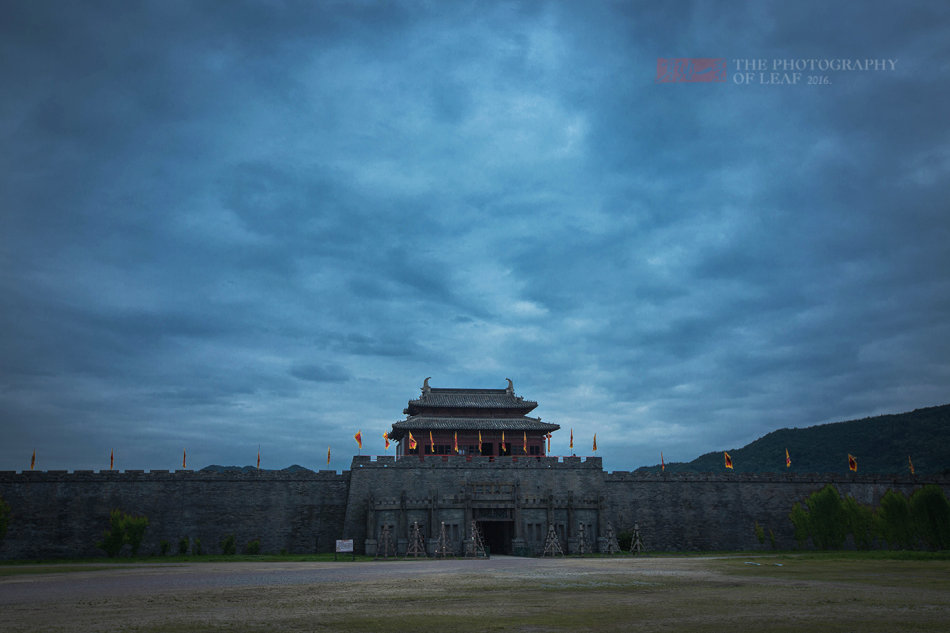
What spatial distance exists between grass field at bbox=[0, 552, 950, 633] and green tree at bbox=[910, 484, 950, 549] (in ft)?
89.3

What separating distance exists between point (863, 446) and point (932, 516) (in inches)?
3868

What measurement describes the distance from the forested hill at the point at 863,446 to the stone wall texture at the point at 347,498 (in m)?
54.6


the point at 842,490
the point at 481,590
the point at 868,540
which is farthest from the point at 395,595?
the point at 842,490

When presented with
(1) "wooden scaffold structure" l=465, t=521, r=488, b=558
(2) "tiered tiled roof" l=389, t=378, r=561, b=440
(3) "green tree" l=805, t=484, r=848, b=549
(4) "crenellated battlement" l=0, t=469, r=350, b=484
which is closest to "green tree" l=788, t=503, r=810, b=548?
(3) "green tree" l=805, t=484, r=848, b=549

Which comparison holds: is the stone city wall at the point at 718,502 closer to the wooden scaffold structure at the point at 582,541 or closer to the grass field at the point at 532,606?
the wooden scaffold structure at the point at 582,541

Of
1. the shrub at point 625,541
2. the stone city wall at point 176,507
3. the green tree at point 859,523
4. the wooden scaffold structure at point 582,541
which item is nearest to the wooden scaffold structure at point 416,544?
the stone city wall at point 176,507

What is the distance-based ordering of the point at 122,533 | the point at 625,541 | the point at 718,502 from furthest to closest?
1. the point at 718,502
2. the point at 625,541
3. the point at 122,533

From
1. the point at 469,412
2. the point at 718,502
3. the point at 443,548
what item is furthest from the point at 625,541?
the point at 469,412

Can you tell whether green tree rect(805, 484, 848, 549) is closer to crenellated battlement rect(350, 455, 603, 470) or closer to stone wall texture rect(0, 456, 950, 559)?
stone wall texture rect(0, 456, 950, 559)

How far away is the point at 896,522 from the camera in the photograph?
4662 cm

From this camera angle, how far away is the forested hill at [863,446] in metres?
119

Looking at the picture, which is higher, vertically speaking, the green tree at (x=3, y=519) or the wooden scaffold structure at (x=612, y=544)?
the green tree at (x=3, y=519)

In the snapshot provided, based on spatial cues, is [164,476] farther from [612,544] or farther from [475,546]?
[612,544]

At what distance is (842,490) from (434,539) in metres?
35.8
